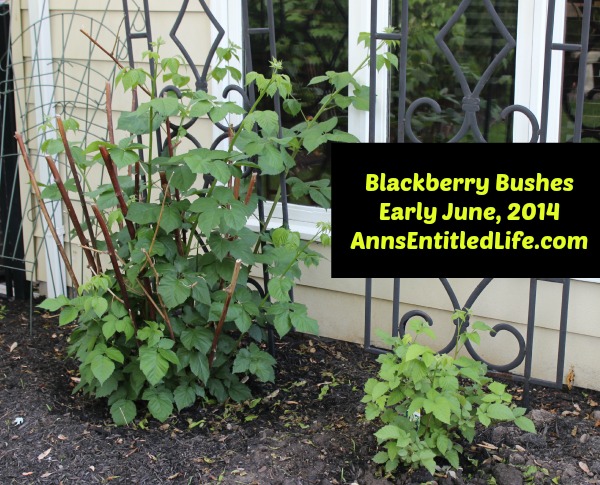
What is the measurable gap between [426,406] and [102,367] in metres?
1.12

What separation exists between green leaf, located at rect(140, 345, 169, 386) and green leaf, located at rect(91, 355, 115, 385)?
115 mm

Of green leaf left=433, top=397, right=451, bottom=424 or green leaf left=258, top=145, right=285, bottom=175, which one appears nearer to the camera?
green leaf left=433, top=397, right=451, bottom=424

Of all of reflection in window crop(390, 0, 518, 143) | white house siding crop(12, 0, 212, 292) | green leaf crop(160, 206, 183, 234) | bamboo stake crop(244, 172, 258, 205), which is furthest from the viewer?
white house siding crop(12, 0, 212, 292)

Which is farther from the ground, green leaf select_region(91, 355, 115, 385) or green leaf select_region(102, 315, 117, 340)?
green leaf select_region(102, 315, 117, 340)

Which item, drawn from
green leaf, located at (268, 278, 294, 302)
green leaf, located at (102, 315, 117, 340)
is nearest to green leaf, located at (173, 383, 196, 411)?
green leaf, located at (102, 315, 117, 340)

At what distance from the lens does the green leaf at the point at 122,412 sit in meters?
2.96

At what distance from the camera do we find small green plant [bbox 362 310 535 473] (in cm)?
249

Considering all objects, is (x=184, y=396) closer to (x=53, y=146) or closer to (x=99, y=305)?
(x=99, y=305)

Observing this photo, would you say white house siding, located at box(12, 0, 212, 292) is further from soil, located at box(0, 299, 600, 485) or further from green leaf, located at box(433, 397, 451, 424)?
green leaf, located at box(433, 397, 451, 424)

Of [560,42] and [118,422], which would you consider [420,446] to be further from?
[560,42]

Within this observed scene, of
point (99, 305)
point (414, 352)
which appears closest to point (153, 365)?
point (99, 305)

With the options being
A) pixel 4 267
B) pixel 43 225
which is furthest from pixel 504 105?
pixel 4 267

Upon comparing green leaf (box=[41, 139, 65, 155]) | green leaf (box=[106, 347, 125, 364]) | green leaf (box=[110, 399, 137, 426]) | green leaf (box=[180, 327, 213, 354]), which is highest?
green leaf (box=[41, 139, 65, 155])

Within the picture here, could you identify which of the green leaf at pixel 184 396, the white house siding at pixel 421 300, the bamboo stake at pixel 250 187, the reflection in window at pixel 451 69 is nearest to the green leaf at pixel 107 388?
the green leaf at pixel 184 396
